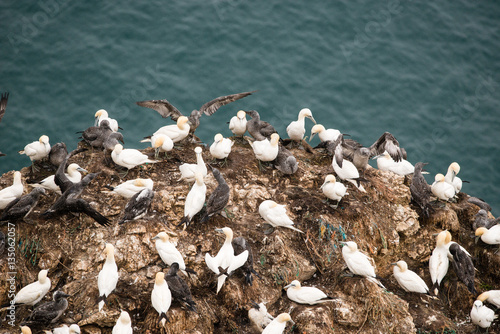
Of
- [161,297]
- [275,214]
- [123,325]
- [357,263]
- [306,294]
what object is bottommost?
[123,325]

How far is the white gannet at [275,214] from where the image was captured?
11.3 metres

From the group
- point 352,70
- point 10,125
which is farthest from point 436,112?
point 10,125

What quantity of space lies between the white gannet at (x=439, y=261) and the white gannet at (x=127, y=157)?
23.3ft

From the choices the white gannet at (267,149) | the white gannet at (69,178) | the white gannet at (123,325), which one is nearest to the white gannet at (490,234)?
the white gannet at (267,149)

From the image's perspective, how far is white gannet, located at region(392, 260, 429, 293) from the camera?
11578mm

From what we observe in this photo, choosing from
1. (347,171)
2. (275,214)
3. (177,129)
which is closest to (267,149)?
(347,171)

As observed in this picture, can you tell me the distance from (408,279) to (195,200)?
196 inches

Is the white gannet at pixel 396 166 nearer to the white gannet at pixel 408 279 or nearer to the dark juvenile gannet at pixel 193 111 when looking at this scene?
the white gannet at pixel 408 279

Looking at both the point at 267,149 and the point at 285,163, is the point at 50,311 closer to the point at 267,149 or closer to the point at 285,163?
the point at 267,149

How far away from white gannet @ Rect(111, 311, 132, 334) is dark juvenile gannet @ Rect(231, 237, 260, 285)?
8.15ft

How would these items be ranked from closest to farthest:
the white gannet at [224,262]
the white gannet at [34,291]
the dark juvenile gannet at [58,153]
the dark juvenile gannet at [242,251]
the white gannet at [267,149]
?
the white gannet at [34,291] < the white gannet at [224,262] < the dark juvenile gannet at [242,251] < the white gannet at [267,149] < the dark juvenile gannet at [58,153]

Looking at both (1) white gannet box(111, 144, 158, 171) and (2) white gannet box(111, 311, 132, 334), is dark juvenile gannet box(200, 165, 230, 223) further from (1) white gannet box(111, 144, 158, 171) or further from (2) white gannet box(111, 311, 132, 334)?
(2) white gannet box(111, 311, 132, 334)

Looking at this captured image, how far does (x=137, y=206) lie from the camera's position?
11.0m

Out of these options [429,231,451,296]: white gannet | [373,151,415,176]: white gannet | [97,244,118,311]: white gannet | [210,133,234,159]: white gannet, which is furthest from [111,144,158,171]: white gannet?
[429,231,451,296]: white gannet
